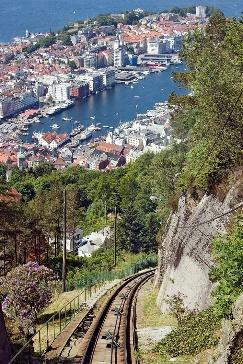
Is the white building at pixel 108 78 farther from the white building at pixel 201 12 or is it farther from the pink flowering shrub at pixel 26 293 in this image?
the pink flowering shrub at pixel 26 293

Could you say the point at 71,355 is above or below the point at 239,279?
below

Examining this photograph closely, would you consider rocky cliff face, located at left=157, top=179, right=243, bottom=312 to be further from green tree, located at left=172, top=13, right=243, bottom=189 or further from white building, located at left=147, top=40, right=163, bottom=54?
white building, located at left=147, top=40, right=163, bottom=54

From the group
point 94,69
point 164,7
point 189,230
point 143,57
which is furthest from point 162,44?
point 189,230

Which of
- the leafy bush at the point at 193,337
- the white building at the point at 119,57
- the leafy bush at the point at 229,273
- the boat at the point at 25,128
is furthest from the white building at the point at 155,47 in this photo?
the leafy bush at the point at 229,273

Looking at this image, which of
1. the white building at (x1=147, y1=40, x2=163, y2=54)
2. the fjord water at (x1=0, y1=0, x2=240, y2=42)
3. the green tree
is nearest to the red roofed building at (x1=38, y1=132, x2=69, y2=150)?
the white building at (x1=147, y1=40, x2=163, y2=54)

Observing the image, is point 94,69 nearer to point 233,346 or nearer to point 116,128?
point 116,128
